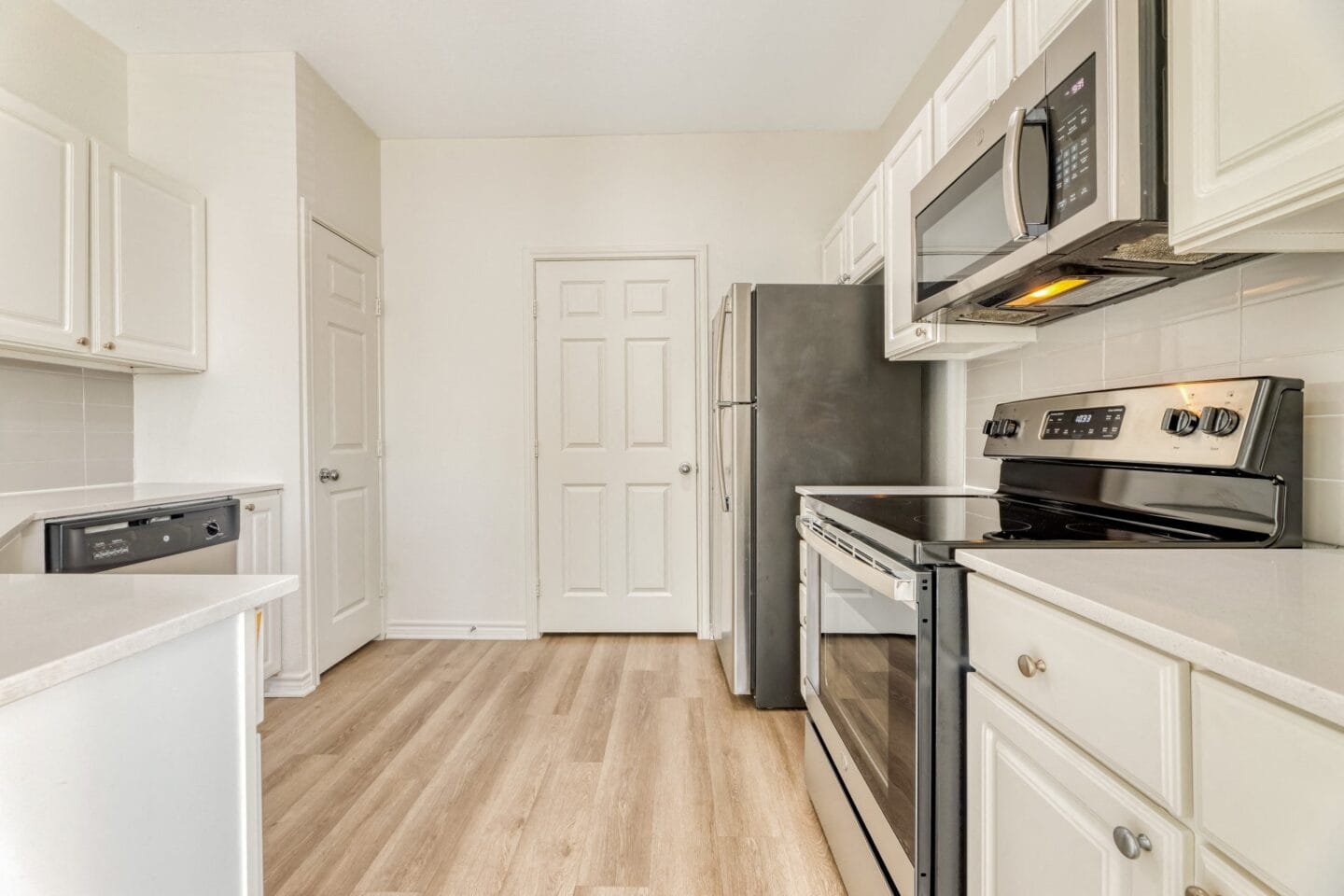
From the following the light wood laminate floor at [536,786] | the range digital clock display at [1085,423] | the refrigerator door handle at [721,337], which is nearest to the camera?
the range digital clock display at [1085,423]

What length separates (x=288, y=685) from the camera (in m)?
2.69

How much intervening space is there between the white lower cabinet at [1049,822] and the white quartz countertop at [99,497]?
2.34m

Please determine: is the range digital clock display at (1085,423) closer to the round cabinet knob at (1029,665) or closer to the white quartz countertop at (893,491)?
A: the white quartz countertop at (893,491)

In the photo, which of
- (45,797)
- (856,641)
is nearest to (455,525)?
(856,641)

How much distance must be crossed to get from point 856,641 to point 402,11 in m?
2.73

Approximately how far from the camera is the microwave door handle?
123cm

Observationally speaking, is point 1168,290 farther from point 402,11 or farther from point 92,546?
point 92,546

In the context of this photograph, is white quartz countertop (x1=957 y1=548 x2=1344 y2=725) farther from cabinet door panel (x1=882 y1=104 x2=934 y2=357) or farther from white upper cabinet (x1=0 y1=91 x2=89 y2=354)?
white upper cabinet (x1=0 y1=91 x2=89 y2=354)

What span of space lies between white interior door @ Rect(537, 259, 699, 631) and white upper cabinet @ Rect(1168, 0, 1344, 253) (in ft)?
8.42

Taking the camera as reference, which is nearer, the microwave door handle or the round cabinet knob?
the round cabinet knob

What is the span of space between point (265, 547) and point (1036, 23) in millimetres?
3012

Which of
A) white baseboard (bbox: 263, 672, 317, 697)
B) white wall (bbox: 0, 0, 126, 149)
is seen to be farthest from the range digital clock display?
white wall (bbox: 0, 0, 126, 149)

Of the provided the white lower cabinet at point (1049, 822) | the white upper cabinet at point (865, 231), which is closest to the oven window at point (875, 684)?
the white lower cabinet at point (1049, 822)

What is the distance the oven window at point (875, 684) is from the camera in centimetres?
115
